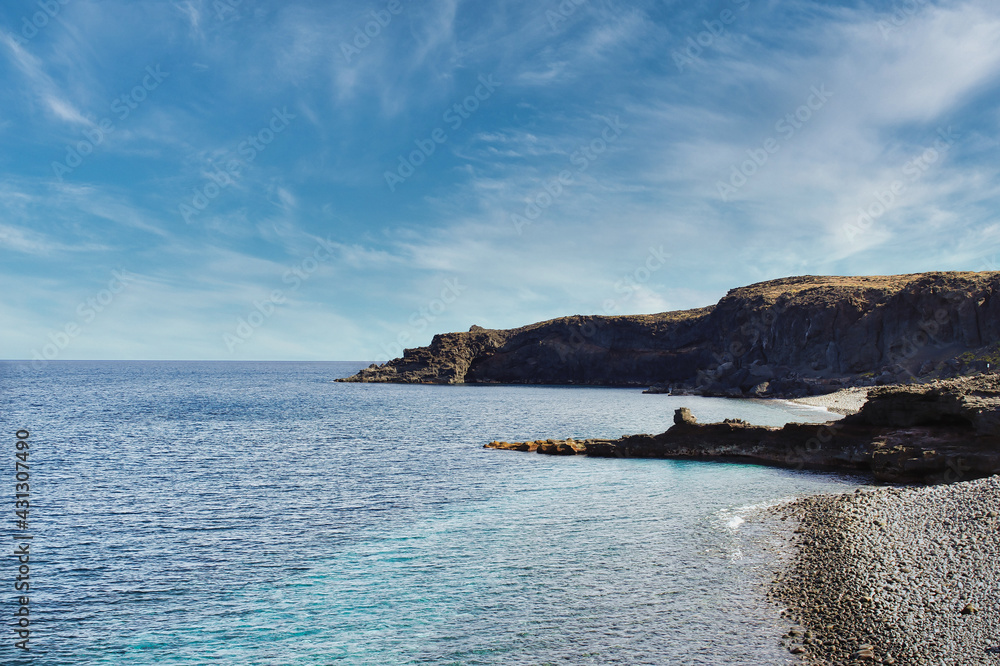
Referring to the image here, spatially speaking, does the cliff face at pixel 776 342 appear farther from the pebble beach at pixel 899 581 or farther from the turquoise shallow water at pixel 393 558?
the turquoise shallow water at pixel 393 558

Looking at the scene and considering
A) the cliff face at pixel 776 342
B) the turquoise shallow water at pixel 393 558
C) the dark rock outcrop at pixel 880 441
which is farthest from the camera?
the cliff face at pixel 776 342

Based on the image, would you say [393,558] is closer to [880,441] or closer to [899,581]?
[899,581]

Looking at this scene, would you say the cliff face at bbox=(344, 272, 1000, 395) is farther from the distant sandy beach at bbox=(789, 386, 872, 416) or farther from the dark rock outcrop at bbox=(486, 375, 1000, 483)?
the dark rock outcrop at bbox=(486, 375, 1000, 483)

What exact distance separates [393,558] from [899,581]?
17028mm

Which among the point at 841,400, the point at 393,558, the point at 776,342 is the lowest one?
the point at 393,558

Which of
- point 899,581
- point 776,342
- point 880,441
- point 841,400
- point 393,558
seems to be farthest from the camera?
point 776,342

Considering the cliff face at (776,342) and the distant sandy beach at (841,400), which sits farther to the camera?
the cliff face at (776,342)

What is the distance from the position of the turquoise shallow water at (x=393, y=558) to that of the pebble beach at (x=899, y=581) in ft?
4.12

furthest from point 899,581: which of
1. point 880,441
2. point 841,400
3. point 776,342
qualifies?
point 776,342

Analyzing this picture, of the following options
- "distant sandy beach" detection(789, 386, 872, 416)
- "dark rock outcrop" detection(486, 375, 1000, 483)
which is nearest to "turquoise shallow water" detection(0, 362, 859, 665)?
"dark rock outcrop" detection(486, 375, 1000, 483)

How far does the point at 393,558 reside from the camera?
71.2 feet

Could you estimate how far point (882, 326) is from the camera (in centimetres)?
11169

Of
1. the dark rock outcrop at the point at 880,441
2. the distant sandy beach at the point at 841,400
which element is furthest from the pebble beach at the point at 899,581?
the distant sandy beach at the point at 841,400

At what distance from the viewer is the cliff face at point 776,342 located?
97.6 m
